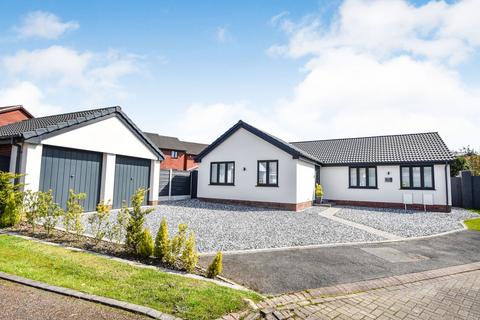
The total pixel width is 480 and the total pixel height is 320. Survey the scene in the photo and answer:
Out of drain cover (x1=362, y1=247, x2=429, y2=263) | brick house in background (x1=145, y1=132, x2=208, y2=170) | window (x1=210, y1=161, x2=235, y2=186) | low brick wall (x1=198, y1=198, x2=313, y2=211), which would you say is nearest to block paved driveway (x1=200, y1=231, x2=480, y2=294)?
drain cover (x1=362, y1=247, x2=429, y2=263)

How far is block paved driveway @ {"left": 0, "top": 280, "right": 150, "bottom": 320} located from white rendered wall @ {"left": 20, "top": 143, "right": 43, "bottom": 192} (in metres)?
7.58

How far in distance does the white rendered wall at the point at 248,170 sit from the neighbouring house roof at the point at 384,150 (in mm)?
5398

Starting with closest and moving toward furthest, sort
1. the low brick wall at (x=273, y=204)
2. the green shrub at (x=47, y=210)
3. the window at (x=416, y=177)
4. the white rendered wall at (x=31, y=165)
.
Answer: the green shrub at (x=47, y=210), the white rendered wall at (x=31, y=165), the low brick wall at (x=273, y=204), the window at (x=416, y=177)

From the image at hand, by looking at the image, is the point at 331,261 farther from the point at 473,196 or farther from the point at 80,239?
the point at 473,196

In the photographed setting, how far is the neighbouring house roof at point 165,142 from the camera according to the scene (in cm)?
4069

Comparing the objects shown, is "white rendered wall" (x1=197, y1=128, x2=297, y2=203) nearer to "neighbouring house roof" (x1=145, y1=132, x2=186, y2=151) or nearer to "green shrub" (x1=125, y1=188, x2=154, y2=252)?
"green shrub" (x1=125, y1=188, x2=154, y2=252)

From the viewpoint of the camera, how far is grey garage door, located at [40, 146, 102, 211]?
448 inches

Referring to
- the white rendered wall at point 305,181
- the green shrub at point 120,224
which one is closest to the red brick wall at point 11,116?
the green shrub at point 120,224

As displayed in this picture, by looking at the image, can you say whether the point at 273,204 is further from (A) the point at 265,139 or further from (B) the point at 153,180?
(B) the point at 153,180

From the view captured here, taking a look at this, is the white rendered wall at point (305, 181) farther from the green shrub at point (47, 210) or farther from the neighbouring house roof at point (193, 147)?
the neighbouring house roof at point (193, 147)

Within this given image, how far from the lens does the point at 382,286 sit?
16.9ft

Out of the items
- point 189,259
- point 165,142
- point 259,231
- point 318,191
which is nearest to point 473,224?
point 318,191

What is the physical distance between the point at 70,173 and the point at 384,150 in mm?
20405

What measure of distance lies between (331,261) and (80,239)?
7037mm
